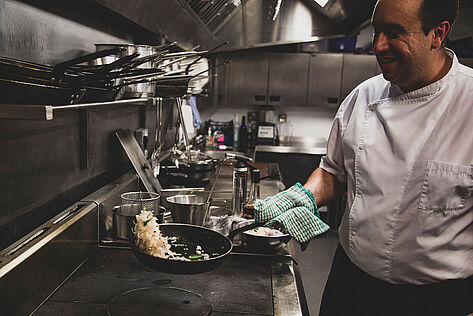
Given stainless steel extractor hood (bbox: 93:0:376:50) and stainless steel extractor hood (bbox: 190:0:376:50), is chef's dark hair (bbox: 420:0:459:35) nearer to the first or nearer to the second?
stainless steel extractor hood (bbox: 93:0:376:50)

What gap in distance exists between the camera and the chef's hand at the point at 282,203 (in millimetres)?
1582

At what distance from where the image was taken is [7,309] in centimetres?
114

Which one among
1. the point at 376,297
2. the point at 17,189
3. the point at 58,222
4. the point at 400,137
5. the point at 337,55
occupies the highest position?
the point at 337,55

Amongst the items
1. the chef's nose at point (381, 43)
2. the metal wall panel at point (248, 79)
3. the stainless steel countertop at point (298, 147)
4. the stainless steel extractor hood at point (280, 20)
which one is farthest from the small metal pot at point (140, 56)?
the metal wall panel at point (248, 79)

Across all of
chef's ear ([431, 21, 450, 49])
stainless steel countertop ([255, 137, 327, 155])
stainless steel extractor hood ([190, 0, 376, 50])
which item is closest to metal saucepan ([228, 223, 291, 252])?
chef's ear ([431, 21, 450, 49])

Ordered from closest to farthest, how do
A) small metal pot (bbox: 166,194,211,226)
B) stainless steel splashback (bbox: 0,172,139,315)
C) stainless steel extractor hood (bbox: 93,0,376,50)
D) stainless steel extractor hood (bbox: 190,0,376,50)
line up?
stainless steel splashback (bbox: 0,172,139,315)
small metal pot (bbox: 166,194,211,226)
stainless steel extractor hood (bbox: 93,0,376,50)
stainless steel extractor hood (bbox: 190,0,376,50)

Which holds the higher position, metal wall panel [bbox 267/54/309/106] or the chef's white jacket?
metal wall panel [bbox 267/54/309/106]

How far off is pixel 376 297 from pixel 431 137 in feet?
2.03

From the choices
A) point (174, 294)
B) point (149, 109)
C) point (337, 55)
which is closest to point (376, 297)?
point (174, 294)

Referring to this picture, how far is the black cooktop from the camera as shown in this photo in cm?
129

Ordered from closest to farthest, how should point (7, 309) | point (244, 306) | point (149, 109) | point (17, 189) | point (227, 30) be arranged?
point (7, 309) → point (244, 306) → point (17, 189) → point (149, 109) → point (227, 30)

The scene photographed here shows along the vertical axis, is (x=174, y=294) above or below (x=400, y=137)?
below

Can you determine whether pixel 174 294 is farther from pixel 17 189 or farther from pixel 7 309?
pixel 17 189

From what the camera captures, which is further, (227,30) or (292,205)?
(227,30)
